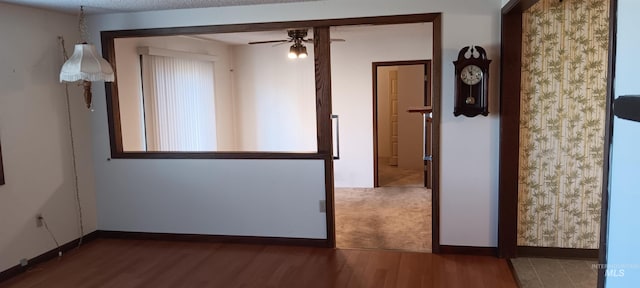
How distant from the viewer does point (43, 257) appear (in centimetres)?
379

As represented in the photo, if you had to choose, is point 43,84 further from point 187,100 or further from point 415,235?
point 415,235

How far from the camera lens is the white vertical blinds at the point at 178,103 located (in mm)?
5168

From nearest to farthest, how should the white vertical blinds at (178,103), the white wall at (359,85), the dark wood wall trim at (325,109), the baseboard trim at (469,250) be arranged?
the baseboard trim at (469,250) < the dark wood wall trim at (325,109) < the white vertical blinds at (178,103) < the white wall at (359,85)

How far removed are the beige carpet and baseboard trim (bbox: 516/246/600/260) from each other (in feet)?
2.45

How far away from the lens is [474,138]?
11.8 feet

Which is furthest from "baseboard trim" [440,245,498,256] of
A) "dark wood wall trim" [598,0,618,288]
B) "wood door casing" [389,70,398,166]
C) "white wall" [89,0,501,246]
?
"wood door casing" [389,70,398,166]

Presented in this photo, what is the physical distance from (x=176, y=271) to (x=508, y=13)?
10.3 feet

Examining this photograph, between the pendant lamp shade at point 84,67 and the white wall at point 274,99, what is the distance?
341 cm

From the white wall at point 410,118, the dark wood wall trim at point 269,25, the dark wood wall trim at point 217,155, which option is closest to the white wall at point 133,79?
the dark wood wall trim at point 217,155

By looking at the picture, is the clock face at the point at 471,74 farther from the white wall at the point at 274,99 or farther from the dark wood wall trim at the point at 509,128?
the white wall at the point at 274,99

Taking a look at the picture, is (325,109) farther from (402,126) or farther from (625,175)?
(402,126)

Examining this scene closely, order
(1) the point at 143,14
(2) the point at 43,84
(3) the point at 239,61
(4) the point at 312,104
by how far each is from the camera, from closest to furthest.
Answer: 1. (2) the point at 43,84
2. (1) the point at 143,14
3. (4) the point at 312,104
4. (3) the point at 239,61

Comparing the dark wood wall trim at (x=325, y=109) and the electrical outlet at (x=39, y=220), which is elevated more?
the dark wood wall trim at (x=325, y=109)

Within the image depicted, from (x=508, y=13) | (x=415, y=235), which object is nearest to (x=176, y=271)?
(x=415, y=235)
